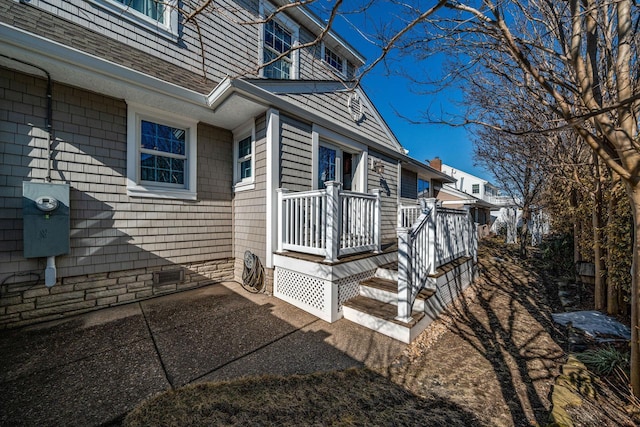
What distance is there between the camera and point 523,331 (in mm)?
3717

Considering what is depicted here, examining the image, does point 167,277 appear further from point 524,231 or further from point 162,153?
point 524,231

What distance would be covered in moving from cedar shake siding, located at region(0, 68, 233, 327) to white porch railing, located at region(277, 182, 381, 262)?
185 centimetres

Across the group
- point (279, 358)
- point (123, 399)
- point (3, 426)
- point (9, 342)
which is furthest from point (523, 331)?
point (9, 342)

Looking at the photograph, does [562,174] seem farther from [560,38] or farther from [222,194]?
[222,194]

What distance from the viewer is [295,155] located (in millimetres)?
4992

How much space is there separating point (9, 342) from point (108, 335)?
106 centimetres

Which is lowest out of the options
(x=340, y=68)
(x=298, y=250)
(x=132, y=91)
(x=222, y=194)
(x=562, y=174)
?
(x=298, y=250)

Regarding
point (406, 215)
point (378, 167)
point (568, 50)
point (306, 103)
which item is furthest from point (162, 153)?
point (406, 215)

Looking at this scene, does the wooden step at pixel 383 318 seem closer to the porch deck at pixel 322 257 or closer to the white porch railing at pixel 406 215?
the porch deck at pixel 322 257

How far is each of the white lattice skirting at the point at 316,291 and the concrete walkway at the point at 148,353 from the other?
16 cm

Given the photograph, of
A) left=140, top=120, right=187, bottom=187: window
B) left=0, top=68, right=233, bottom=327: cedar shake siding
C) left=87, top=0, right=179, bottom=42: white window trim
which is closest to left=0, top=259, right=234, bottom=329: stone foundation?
left=0, top=68, right=233, bottom=327: cedar shake siding

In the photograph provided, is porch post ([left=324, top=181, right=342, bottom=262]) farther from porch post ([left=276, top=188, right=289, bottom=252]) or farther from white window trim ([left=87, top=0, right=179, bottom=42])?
white window trim ([left=87, top=0, right=179, bottom=42])

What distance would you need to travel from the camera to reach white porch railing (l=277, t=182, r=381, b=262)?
3.91 meters

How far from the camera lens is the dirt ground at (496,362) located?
7.18ft
